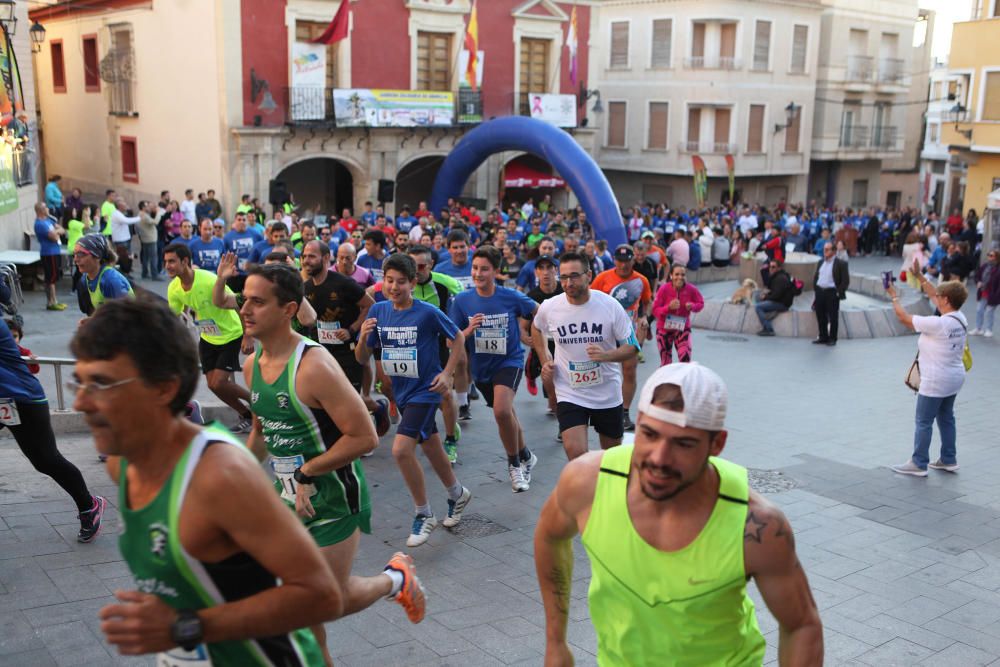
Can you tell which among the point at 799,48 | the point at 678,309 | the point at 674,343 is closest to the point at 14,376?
the point at 678,309

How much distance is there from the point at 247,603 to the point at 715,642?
1.28 meters

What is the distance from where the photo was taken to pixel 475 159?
2630 cm

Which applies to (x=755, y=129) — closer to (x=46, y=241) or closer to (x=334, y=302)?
(x=46, y=241)

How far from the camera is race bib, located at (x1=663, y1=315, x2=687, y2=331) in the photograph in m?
11.1

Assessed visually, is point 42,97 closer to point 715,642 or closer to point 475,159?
point 475,159

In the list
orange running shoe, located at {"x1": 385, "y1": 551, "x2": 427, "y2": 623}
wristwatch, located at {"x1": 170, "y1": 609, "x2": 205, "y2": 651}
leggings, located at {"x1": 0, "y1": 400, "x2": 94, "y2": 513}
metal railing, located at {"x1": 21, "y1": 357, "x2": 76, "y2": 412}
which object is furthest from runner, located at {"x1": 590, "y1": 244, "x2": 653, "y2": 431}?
wristwatch, located at {"x1": 170, "y1": 609, "x2": 205, "y2": 651}

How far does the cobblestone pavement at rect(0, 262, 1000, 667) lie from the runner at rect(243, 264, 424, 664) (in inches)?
38.9

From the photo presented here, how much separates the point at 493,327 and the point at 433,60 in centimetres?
2392

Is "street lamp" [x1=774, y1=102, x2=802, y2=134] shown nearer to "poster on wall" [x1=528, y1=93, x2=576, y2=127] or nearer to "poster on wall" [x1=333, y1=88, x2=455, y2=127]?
"poster on wall" [x1=528, y1=93, x2=576, y2=127]

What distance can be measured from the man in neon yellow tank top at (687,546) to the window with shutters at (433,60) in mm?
28570

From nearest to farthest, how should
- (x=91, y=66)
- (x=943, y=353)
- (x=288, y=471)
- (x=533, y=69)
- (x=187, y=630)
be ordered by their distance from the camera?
(x=187, y=630) < (x=288, y=471) < (x=943, y=353) < (x=91, y=66) < (x=533, y=69)

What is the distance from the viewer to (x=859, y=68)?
143 ft

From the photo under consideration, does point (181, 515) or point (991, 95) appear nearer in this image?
point (181, 515)

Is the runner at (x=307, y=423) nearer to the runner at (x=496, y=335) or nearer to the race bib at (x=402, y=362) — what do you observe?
the race bib at (x=402, y=362)
